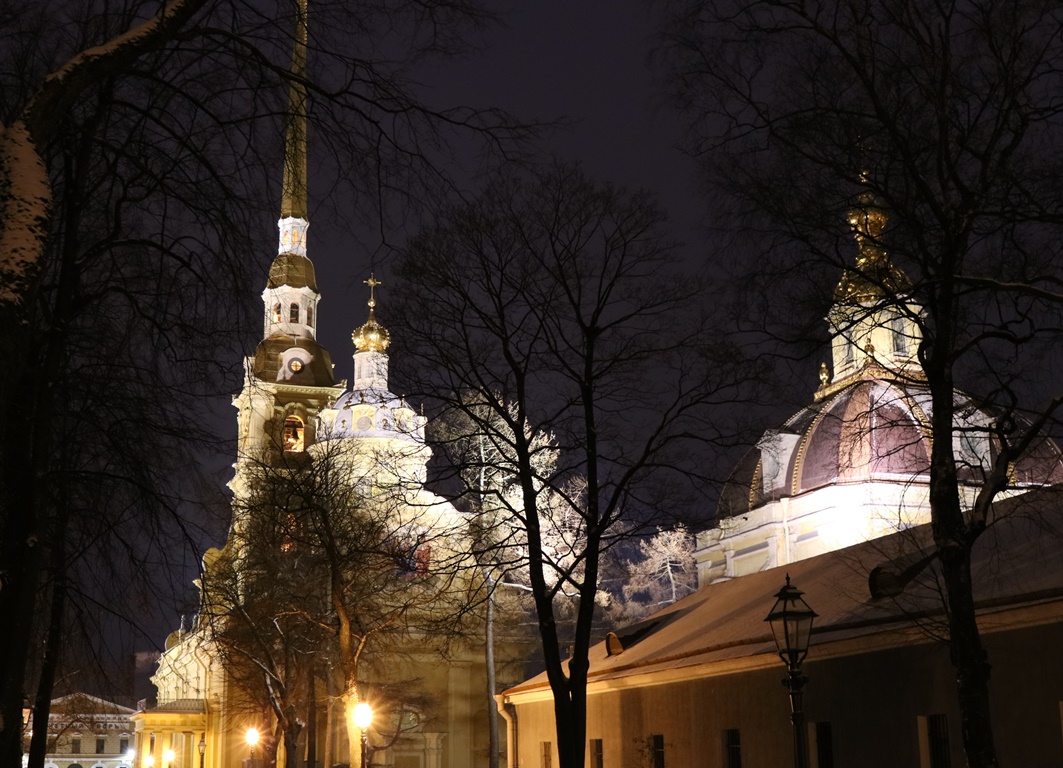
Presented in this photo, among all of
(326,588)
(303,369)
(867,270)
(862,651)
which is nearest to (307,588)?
(326,588)

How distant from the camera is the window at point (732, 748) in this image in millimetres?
21734

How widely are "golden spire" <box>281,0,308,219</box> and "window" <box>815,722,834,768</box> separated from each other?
13.6m

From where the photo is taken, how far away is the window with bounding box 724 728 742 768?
21.7 metres

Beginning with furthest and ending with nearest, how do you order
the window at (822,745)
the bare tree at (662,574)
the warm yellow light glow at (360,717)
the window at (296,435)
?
the bare tree at (662,574) → the window at (296,435) → the warm yellow light glow at (360,717) → the window at (822,745)

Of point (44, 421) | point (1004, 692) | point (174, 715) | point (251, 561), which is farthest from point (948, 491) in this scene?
point (174, 715)

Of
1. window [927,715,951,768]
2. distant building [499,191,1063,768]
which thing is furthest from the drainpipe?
window [927,715,951,768]

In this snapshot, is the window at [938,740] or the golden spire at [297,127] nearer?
the golden spire at [297,127]

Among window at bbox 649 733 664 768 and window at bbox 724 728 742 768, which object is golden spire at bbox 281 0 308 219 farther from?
window at bbox 649 733 664 768

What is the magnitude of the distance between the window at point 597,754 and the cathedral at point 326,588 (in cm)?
393

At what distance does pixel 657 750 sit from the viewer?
2480 cm

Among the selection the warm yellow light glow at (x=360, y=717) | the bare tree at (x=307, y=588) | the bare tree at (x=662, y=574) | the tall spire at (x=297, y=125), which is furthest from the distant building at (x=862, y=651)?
the bare tree at (x=662, y=574)

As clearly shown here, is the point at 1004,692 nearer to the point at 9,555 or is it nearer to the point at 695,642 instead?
the point at 695,642

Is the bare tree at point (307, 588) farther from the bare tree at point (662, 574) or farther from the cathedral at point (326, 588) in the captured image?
the bare tree at point (662, 574)

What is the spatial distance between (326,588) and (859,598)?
61.2 feet
